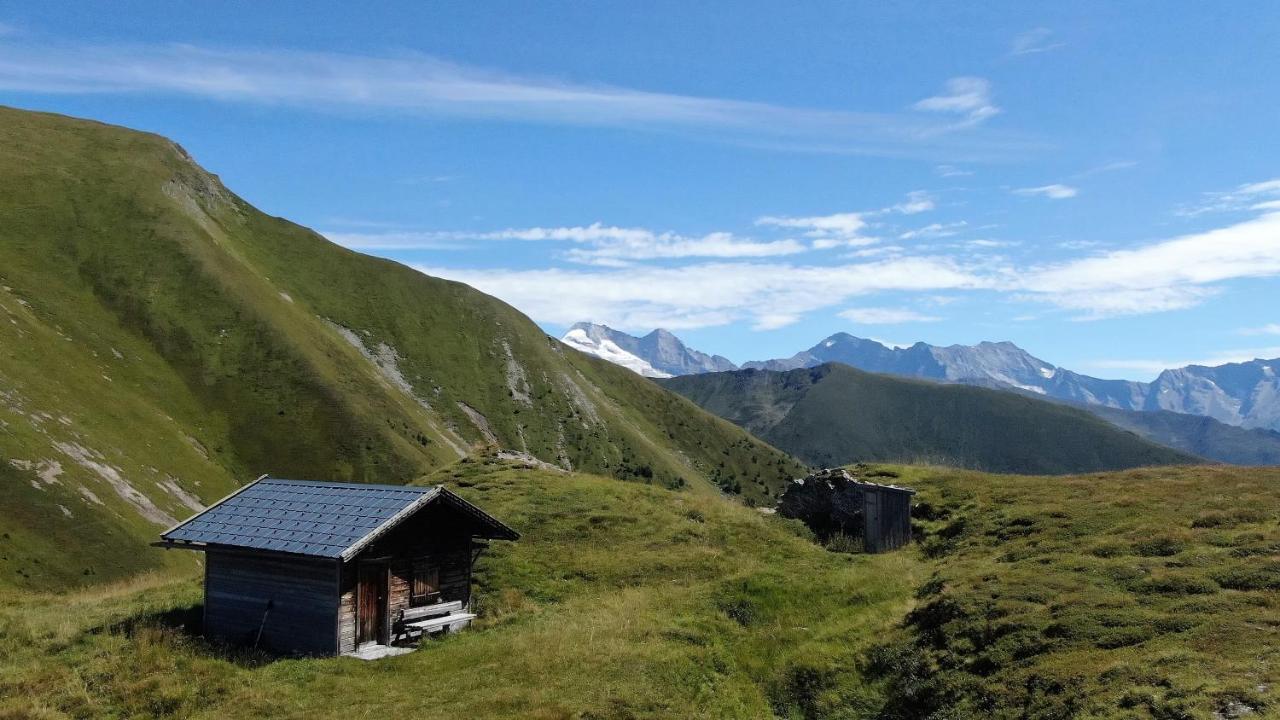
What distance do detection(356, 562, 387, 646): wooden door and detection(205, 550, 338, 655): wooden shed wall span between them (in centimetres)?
124

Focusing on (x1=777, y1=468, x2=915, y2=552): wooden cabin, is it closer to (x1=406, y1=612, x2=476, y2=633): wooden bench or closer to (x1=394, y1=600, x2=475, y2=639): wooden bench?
(x1=406, y1=612, x2=476, y2=633): wooden bench

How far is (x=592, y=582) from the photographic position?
117 ft

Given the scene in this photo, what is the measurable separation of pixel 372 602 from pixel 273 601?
10.6ft

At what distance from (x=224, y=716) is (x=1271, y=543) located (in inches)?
1187

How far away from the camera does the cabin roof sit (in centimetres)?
2714

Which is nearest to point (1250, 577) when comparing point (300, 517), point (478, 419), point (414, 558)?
point (414, 558)

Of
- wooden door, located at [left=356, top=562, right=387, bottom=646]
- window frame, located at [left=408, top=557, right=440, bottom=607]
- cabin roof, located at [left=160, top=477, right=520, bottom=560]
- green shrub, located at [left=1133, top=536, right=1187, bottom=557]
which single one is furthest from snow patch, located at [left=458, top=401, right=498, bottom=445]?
green shrub, located at [left=1133, top=536, right=1187, bottom=557]

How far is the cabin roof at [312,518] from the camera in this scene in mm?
27141

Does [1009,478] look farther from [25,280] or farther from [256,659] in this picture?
[25,280]

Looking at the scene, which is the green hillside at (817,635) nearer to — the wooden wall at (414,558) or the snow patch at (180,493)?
the wooden wall at (414,558)

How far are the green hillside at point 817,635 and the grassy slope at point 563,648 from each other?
0.10m

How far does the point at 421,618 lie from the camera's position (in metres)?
29.6

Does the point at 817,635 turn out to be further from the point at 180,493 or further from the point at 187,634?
the point at 180,493

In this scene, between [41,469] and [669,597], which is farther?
[41,469]
